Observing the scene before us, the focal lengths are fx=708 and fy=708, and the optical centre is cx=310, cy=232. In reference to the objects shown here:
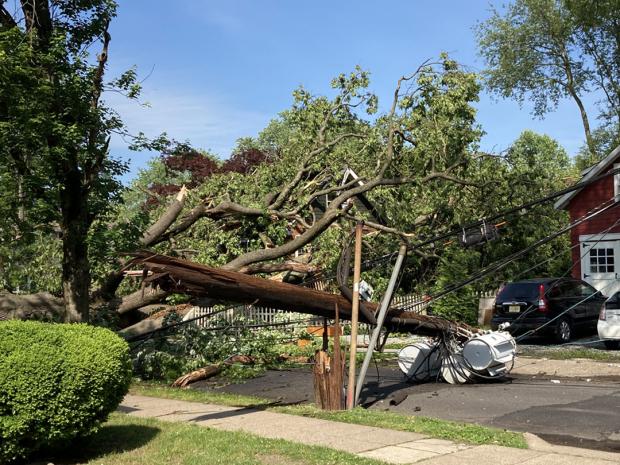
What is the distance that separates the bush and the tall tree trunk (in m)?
5.99

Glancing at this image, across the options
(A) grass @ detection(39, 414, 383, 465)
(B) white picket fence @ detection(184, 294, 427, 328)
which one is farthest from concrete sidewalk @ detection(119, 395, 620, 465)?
(B) white picket fence @ detection(184, 294, 427, 328)

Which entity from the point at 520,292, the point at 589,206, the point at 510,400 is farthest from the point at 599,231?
the point at 510,400

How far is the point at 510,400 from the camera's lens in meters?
9.87

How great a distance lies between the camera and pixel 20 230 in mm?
13188

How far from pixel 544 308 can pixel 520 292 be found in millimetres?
713

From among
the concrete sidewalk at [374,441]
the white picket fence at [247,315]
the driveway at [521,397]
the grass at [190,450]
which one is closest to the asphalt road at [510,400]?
the driveway at [521,397]

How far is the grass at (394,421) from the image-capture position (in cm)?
728

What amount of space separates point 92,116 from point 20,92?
4.41 feet

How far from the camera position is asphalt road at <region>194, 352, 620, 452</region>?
7895mm

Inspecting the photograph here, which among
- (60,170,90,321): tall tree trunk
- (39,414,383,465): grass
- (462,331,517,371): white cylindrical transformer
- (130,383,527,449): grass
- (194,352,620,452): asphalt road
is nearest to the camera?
(39,414,383,465): grass

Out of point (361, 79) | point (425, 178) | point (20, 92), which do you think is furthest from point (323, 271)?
point (20, 92)

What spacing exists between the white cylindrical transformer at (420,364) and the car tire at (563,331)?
621 cm

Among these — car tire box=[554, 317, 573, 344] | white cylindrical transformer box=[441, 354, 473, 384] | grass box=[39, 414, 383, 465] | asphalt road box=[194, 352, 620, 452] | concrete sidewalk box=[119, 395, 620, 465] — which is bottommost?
grass box=[39, 414, 383, 465]

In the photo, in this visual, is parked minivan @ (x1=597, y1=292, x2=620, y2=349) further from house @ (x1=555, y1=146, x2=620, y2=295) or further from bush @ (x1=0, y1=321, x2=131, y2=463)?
bush @ (x1=0, y1=321, x2=131, y2=463)
